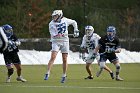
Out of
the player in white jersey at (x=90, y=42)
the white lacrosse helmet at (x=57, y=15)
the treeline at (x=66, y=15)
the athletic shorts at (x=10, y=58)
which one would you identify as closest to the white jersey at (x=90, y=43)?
the player in white jersey at (x=90, y=42)

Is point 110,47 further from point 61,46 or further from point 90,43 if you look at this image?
point 61,46

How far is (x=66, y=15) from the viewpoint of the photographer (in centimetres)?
5672

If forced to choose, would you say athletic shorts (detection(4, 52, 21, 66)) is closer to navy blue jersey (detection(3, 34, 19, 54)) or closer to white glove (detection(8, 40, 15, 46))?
navy blue jersey (detection(3, 34, 19, 54))

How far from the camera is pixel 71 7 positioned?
59250mm

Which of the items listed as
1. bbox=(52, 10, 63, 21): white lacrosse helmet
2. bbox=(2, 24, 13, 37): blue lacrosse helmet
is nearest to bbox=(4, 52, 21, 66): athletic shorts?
bbox=(2, 24, 13, 37): blue lacrosse helmet

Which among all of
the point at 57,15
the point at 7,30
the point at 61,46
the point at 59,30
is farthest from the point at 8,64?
the point at 57,15

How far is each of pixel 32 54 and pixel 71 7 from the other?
1972cm

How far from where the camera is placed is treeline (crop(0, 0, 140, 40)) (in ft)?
167

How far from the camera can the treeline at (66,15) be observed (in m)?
50.9

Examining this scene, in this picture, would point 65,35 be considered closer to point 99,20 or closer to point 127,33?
point 127,33

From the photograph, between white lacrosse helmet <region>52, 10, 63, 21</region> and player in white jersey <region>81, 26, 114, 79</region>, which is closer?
white lacrosse helmet <region>52, 10, 63, 21</region>

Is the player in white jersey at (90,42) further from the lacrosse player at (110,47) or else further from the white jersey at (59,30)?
the white jersey at (59,30)

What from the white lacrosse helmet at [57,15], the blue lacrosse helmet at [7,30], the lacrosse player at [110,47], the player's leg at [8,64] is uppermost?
the white lacrosse helmet at [57,15]

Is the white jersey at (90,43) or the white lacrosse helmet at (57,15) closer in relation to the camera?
the white lacrosse helmet at (57,15)
